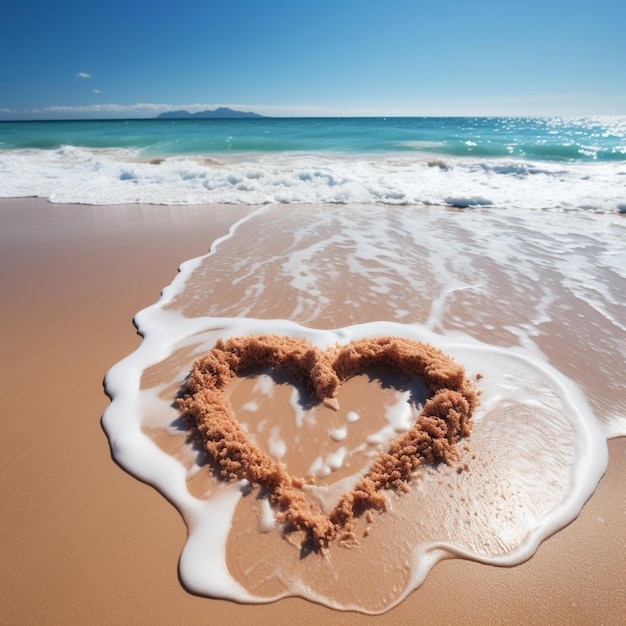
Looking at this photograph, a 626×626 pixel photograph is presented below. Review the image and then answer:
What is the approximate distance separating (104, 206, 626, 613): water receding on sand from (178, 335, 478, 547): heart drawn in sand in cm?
6

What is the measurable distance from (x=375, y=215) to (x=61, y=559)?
7586 millimetres

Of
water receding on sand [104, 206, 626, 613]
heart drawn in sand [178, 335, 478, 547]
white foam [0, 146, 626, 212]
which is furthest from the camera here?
white foam [0, 146, 626, 212]

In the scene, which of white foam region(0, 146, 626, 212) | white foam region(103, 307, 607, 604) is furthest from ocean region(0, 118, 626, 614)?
white foam region(0, 146, 626, 212)

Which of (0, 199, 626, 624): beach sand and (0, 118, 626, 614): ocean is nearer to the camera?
(0, 199, 626, 624): beach sand

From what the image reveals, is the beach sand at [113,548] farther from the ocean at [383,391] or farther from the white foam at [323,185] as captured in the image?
the white foam at [323,185]

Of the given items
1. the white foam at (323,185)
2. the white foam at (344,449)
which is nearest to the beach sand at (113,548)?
the white foam at (344,449)

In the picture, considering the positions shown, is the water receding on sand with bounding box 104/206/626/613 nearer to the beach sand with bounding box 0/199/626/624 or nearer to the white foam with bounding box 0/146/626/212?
the beach sand with bounding box 0/199/626/624

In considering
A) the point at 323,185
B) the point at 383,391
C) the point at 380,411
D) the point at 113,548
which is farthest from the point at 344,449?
the point at 323,185

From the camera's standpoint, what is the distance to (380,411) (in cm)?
269

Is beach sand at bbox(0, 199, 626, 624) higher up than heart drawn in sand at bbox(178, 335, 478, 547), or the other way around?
heart drawn in sand at bbox(178, 335, 478, 547)

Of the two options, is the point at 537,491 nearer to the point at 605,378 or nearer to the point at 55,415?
the point at 605,378

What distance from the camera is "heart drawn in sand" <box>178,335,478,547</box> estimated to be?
2.03 metres

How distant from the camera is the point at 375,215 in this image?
823 cm

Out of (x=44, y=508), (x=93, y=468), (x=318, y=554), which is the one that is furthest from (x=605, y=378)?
(x=44, y=508)
